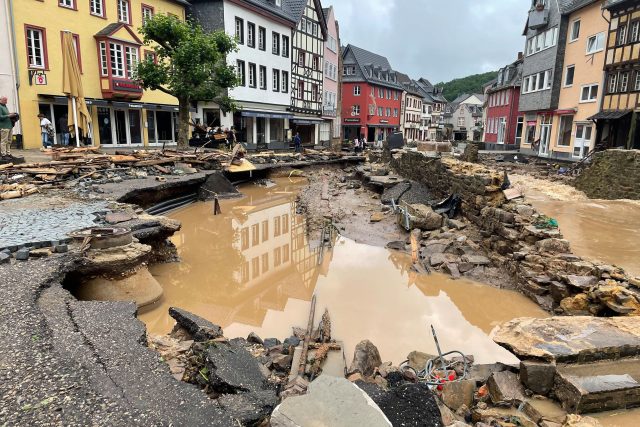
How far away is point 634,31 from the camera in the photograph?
23.6 m

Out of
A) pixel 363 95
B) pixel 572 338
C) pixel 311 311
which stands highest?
pixel 363 95

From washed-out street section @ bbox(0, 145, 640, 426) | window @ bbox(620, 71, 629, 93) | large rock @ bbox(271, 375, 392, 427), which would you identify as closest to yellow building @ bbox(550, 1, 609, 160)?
window @ bbox(620, 71, 629, 93)

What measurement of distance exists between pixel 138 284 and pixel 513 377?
5.90m

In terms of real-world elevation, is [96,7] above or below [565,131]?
above

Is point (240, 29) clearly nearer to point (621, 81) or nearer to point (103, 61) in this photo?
point (103, 61)

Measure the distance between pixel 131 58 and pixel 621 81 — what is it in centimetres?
2857

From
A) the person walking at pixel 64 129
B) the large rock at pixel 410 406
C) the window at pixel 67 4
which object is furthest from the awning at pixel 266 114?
the large rock at pixel 410 406

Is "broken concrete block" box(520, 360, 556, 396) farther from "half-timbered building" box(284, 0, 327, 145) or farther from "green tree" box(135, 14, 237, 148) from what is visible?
"half-timbered building" box(284, 0, 327, 145)

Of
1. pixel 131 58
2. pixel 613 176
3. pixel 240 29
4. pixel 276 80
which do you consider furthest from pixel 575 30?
pixel 131 58

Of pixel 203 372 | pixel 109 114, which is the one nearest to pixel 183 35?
pixel 109 114

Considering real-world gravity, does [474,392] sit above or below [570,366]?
below

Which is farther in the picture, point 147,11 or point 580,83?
point 580,83

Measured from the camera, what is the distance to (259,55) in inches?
1293

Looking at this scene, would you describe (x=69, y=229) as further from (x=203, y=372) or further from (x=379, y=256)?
(x=379, y=256)
